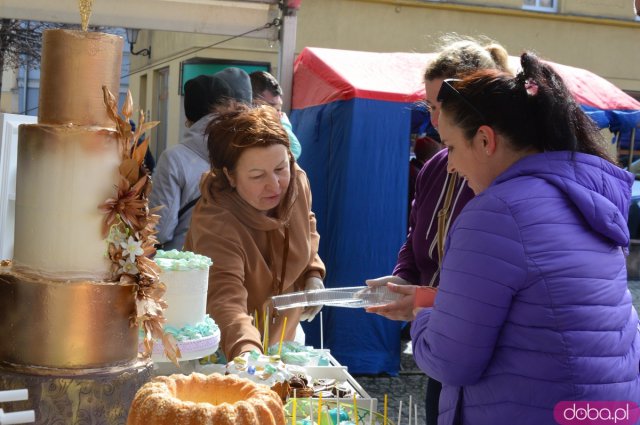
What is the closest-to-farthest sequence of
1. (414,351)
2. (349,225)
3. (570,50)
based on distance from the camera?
(414,351) < (349,225) < (570,50)

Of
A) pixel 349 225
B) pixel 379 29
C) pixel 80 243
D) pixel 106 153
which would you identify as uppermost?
pixel 379 29

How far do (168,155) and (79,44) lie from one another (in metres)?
2.52

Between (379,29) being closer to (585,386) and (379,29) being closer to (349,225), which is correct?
(349,225)

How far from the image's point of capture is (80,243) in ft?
4.87

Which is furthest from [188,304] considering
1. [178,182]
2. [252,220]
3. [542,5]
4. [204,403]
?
[542,5]

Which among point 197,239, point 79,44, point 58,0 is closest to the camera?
point 79,44

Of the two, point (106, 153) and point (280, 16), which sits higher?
point (280, 16)

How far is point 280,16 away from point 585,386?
162 inches

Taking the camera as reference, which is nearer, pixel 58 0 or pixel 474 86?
pixel 474 86

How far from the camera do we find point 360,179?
20.8ft

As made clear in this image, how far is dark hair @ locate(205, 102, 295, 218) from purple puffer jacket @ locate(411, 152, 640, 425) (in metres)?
1.09

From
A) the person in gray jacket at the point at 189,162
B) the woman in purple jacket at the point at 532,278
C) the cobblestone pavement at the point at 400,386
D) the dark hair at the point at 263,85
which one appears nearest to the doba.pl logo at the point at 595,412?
the woman in purple jacket at the point at 532,278

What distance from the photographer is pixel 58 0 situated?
497 cm

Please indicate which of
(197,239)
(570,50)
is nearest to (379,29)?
(570,50)
